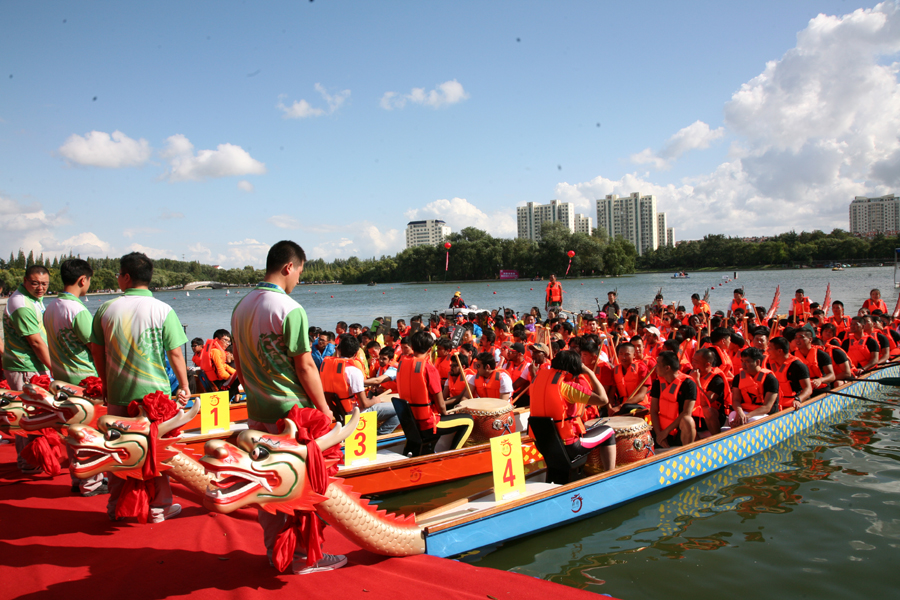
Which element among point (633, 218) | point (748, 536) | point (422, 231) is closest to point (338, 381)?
point (748, 536)

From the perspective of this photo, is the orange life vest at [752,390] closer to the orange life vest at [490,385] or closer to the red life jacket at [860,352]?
the orange life vest at [490,385]

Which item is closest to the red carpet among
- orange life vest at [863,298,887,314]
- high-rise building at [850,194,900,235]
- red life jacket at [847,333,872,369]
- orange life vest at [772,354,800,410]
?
orange life vest at [772,354,800,410]

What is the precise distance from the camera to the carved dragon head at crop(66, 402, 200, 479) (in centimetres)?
293

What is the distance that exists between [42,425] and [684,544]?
204 inches

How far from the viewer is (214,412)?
6582 millimetres

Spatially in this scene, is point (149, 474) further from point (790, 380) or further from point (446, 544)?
point (790, 380)

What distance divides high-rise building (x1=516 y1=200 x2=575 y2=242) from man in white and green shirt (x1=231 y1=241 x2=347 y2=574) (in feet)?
339

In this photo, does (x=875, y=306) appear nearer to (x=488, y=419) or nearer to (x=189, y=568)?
(x=488, y=419)

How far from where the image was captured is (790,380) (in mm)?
6887

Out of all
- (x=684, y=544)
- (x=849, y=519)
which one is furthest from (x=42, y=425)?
(x=849, y=519)

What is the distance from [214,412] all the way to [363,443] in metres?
2.33

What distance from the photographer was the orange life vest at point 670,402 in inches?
219

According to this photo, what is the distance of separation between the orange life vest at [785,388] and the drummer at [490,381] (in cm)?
361

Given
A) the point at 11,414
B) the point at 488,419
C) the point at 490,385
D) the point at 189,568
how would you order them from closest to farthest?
the point at 189,568 → the point at 11,414 → the point at 488,419 → the point at 490,385
